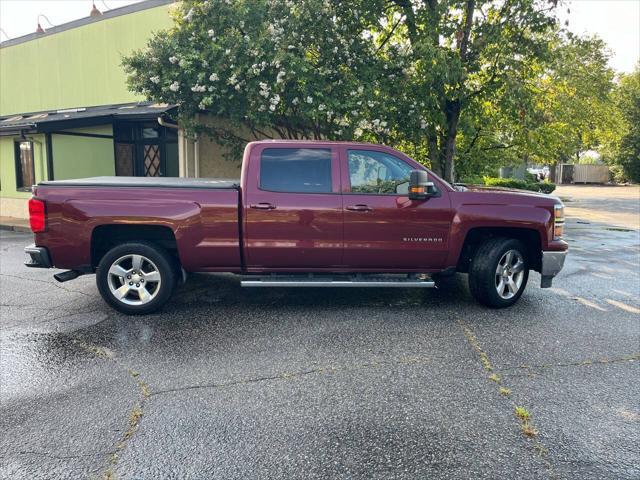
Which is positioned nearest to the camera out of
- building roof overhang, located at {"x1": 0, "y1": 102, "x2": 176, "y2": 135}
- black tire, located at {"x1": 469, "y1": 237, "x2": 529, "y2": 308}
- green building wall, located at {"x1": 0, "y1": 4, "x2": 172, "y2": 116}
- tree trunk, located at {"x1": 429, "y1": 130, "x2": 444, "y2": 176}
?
black tire, located at {"x1": 469, "y1": 237, "x2": 529, "y2": 308}

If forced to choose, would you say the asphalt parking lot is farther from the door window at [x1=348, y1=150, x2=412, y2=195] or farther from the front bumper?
the door window at [x1=348, y1=150, x2=412, y2=195]

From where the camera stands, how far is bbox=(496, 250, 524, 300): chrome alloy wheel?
581 cm

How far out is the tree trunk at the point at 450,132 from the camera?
1101cm

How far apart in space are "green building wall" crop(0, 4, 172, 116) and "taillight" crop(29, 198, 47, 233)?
429 inches

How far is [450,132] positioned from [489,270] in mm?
6389

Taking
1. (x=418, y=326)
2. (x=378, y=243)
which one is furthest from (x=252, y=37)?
(x=418, y=326)

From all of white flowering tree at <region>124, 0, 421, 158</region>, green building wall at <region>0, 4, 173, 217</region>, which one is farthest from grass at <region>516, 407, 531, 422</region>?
green building wall at <region>0, 4, 173, 217</region>

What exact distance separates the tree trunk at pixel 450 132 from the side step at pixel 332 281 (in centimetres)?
621

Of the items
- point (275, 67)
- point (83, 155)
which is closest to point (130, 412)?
point (275, 67)

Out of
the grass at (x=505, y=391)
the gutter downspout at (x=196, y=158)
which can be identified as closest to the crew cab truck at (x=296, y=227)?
the grass at (x=505, y=391)

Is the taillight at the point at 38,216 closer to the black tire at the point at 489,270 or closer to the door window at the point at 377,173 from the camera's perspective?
the door window at the point at 377,173

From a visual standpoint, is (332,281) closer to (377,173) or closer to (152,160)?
(377,173)

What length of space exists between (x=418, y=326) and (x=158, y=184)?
3237mm

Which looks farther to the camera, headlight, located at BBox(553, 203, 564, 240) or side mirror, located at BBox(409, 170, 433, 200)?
headlight, located at BBox(553, 203, 564, 240)
